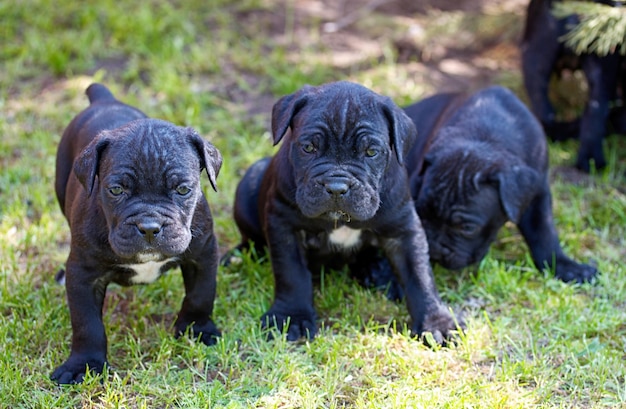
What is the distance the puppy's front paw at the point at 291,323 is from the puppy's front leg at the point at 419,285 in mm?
641

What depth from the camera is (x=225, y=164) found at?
7.66 meters

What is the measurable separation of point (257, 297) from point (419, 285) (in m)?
1.11

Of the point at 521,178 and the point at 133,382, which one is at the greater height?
the point at 521,178

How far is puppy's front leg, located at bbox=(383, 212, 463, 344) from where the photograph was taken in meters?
5.53

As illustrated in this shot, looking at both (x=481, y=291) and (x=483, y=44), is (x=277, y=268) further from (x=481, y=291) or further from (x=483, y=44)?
(x=483, y=44)

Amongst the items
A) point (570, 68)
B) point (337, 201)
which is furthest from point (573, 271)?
point (570, 68)

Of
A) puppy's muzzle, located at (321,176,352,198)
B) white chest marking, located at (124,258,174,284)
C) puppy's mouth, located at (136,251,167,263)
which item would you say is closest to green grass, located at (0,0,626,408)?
white chest marking, located at (124,258,174,284)

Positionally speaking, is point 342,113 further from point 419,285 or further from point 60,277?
point 60,277

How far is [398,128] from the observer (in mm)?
5203

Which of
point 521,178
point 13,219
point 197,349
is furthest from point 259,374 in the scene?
point 13,219

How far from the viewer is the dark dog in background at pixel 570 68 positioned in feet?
25.6

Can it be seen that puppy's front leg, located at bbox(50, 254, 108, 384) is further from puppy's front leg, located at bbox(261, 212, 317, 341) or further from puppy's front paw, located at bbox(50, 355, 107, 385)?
puppy's front leg, located at bbox(261, 212, 317, 341)

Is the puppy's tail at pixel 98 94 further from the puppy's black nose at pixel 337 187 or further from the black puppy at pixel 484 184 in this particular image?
the black puppy at pixel 484 184

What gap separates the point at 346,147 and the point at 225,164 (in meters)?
2.78
